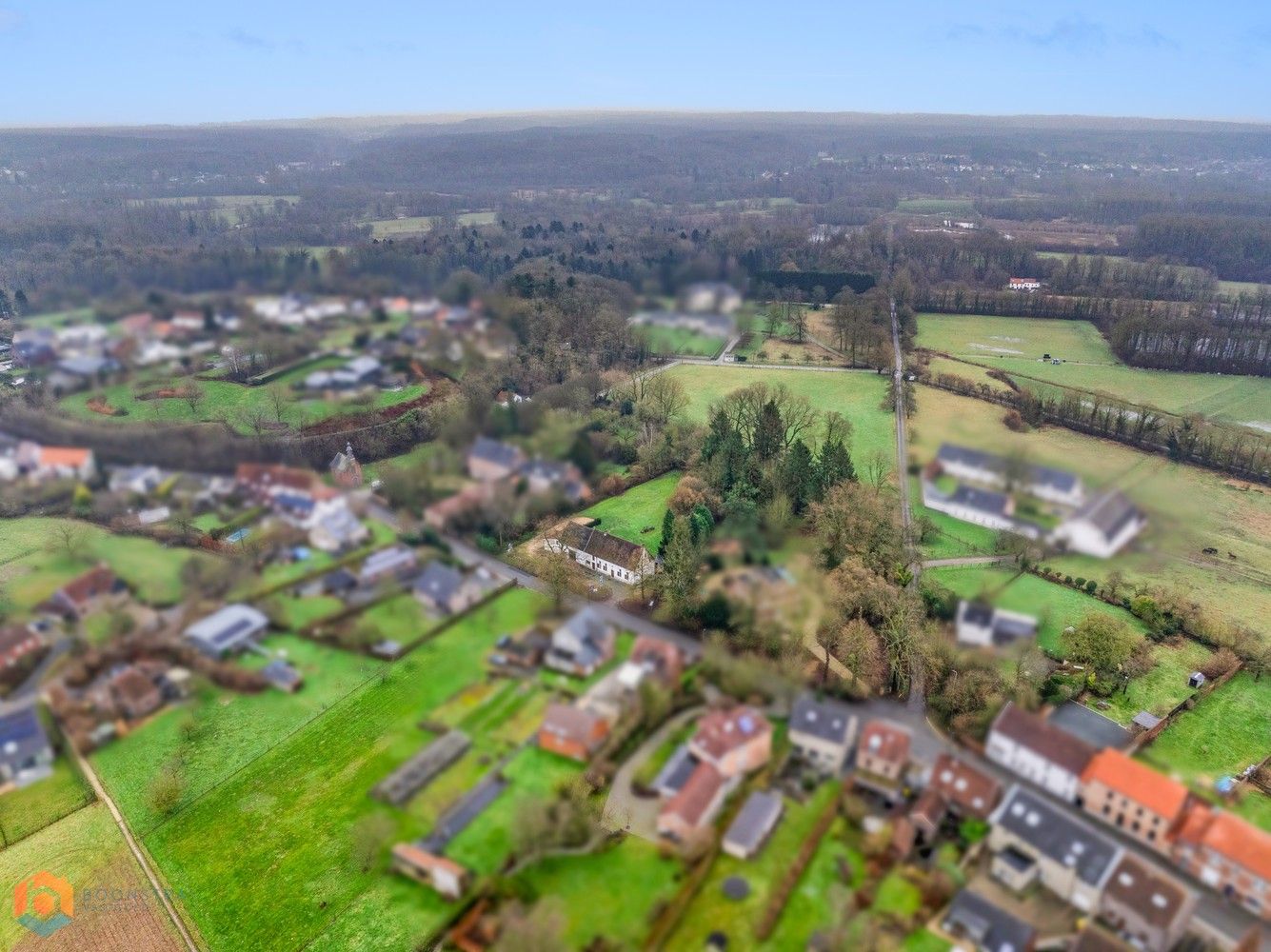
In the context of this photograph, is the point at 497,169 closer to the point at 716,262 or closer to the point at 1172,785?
the point at 716,262

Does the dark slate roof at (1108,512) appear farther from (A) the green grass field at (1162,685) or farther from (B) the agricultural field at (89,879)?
(B) the agricultural field at (89,879)

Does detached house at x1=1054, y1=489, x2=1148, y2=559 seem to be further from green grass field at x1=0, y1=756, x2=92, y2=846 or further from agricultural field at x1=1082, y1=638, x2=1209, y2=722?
green grass field at x1=0, y1=756, x2=92, y2=846

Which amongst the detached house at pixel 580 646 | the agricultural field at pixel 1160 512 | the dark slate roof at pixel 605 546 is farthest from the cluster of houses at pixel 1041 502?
the dark slate roof at pixel 605 546

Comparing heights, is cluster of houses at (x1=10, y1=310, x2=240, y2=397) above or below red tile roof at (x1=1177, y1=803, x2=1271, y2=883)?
above

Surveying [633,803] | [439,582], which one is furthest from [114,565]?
[633,803]

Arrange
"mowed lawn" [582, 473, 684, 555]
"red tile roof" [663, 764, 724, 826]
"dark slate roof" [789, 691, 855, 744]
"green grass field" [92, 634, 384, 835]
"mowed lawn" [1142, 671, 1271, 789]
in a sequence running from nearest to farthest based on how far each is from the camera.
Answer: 1. "red tile roof" [663, 764, 724, 826]
2. "dark slate roof" [789, 691, 855, 744]
3. "green grass field" [92, 634, 384, 835]
4. "mowed lawn" [1142, 671, 1271, 789]
5. "mowed lawn" [582, 473, 684, 555]

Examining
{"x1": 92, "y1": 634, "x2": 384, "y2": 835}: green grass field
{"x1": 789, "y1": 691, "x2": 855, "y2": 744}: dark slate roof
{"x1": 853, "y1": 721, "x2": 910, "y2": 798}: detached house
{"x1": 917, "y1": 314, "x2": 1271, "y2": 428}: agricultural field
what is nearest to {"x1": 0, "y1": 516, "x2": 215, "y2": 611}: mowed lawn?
{"x1": 92, "y1": 634, "x2": 384, "y2": 835}: green grass field
